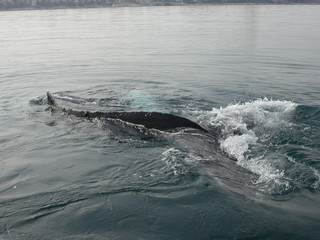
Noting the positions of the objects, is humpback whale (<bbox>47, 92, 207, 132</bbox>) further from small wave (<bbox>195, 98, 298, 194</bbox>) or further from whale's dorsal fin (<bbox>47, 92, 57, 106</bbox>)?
whale's dorsal fin (<bbox>47, 92, 57, 106</bbox>)

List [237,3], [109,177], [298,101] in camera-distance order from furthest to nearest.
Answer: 1. [237,3]
2. [298,101]
3. [109,177]

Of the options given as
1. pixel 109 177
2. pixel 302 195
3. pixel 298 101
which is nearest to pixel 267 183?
pixel 302 195

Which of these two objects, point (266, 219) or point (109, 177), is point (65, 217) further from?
point (266, 219)

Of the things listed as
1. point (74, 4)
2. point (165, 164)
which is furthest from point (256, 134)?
point (74, 4)

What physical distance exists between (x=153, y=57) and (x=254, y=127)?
58.2 feet

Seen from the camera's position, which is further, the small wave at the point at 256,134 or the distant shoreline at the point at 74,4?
the distant shoreline at the point at 74,4

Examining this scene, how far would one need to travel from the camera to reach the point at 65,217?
625 centimetres

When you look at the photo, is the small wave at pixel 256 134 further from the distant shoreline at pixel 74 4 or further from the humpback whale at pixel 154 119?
the distant shoreline at pixel 74 4

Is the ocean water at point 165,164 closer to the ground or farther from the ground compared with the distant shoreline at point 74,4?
closer to the ground

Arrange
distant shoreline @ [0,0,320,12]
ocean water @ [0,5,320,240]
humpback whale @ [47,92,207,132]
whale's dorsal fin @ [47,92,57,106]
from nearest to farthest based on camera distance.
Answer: ocean water @ [0,5,320,240] < humpback whale @ [47,92,207,132] < whale's dorsal fin @ [47,92,57,106] < distant shoreline @ [0,0,320,12]

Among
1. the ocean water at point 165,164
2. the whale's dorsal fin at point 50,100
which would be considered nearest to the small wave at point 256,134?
the ocean water at point 165,164

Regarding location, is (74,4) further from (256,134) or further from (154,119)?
(256,134)

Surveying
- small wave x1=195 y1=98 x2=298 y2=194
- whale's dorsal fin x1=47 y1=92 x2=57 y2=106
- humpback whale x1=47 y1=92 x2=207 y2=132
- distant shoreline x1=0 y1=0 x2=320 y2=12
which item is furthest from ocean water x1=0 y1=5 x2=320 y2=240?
distant shoreline x1=0 y1=0 x2=320 y2=12

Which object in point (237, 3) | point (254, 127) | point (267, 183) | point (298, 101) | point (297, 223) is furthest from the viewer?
point (237, 3)
